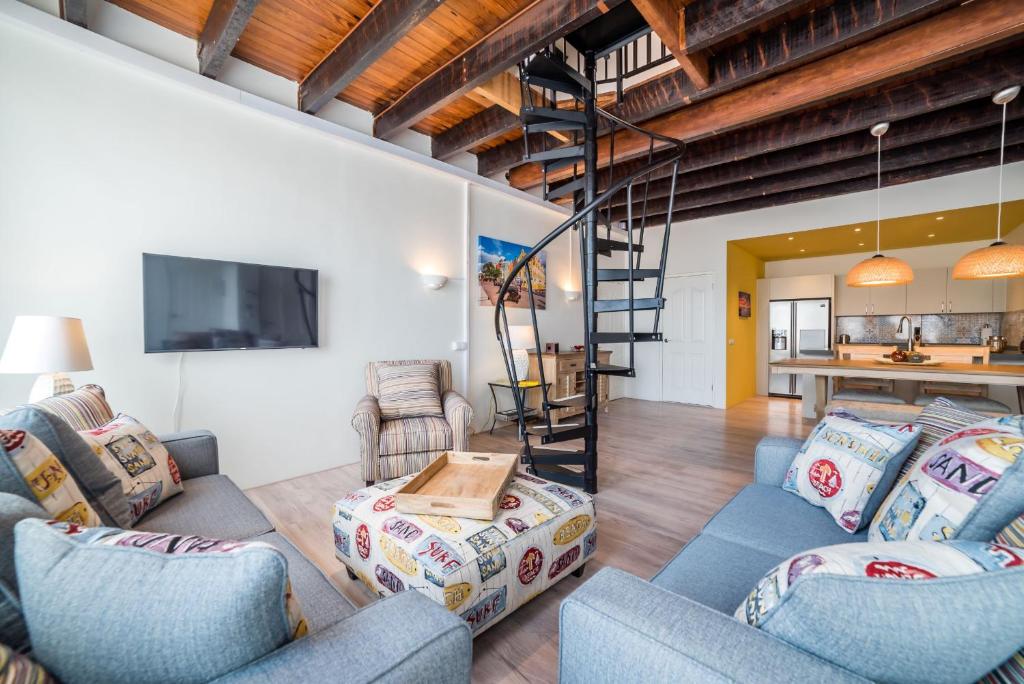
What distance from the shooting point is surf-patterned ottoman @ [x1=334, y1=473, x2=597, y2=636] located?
55.0 inches

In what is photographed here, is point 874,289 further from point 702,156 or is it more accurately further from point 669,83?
point 669,83

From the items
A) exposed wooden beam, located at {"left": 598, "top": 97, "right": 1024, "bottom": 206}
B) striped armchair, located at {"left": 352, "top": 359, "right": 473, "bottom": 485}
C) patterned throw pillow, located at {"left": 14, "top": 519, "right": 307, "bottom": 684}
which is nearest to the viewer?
patterned throw pillow, located at {"left": 14, "top": 519, "right": 307, "bottom": 684}

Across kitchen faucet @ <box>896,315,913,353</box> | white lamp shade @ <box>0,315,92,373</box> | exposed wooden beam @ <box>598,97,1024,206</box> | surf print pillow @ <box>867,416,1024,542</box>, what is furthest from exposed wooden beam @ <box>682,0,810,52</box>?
kitchen faucet @ <box>896,315,913,353</box>

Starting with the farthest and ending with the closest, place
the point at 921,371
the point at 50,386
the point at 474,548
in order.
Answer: the point at 921,371
the point at 50,386
the point at 474,548

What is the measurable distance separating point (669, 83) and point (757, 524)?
10.0 ft

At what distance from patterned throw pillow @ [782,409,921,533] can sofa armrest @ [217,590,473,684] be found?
143cm

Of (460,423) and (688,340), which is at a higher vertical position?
(688,340)

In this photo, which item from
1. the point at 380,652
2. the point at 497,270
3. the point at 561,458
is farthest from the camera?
the point at 497,270

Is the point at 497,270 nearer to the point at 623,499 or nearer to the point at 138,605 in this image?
the point at 623,499

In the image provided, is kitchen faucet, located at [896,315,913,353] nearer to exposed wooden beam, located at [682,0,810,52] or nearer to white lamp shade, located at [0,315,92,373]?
exposed wooden beam, located at [682,0,810,52]

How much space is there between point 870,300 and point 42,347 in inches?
345

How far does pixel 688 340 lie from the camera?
6270 mm

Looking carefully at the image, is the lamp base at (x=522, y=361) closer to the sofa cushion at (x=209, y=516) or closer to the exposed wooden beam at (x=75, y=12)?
the sofa cushion at (x=209, y=516)

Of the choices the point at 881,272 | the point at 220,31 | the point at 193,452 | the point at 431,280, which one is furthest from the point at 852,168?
the point at 193,452
